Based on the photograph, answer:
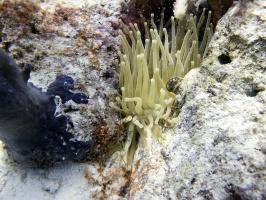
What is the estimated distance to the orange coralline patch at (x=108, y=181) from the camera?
1.74 metres

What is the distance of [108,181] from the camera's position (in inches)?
70.3

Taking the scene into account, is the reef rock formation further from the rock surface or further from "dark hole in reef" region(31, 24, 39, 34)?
"dark hole in reef" region(31, 24, 39, 34)

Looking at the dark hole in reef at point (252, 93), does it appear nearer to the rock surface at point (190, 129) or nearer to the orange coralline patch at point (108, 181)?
the rock surface at point (190, 129)

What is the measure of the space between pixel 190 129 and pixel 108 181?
2.62 feet

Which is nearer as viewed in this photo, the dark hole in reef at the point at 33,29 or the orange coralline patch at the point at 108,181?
the orange coralline patch at the point at 108,181

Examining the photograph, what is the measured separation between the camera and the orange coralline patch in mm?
1737

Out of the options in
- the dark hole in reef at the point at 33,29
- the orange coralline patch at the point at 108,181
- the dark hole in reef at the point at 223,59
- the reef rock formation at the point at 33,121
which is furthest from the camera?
the dark hole in reef at the point at 33,29

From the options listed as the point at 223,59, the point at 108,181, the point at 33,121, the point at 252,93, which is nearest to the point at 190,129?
the point at 252,93

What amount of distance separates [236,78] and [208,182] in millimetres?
699

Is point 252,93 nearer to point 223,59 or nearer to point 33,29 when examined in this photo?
point 223,59

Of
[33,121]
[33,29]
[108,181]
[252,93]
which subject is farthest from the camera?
[33,29]

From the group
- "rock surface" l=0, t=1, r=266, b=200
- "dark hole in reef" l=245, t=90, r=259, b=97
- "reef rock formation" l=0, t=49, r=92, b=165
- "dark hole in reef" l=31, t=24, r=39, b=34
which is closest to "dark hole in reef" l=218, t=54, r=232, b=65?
"rock surface" l=0, t=1, r=266, b=200

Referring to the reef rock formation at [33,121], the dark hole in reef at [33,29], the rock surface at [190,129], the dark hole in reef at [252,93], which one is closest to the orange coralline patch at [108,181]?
the rock surface at [190,129]

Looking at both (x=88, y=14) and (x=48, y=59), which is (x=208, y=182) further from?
(x=88, y=14)
